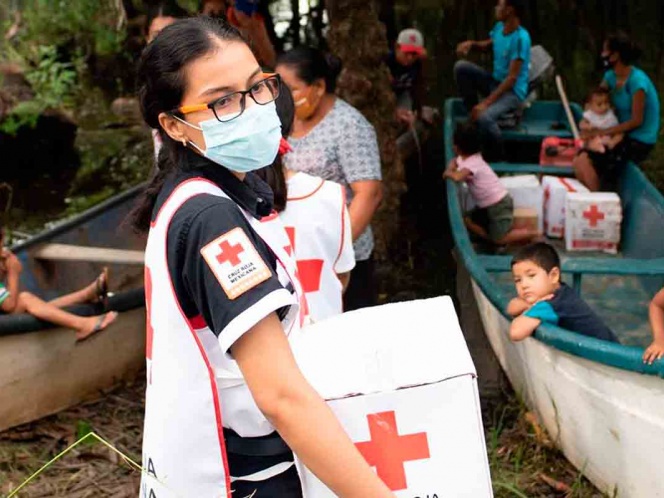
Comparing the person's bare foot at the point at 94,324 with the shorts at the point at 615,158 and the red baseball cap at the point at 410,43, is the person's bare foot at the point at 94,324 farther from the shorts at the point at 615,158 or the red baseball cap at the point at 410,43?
the red baseball cap at the point at 410,43

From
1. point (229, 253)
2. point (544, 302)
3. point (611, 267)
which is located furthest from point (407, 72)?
point (229, 253)

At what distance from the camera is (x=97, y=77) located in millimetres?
12859

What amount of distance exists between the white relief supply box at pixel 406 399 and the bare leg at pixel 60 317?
273 centimetres

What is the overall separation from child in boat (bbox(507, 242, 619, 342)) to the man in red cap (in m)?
4.79

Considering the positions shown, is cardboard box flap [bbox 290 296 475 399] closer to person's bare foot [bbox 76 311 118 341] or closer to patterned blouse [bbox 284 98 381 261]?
patterned blouse [bbox 284 98 381 261]

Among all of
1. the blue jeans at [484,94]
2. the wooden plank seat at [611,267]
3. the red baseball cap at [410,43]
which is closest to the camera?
the wooden plank seat at [611,267]

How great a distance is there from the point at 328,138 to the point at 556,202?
278cm

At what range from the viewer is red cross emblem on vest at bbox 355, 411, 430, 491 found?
1426 mm

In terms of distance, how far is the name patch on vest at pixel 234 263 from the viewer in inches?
50.1

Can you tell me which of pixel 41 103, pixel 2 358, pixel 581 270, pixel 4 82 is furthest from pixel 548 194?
pixel 4 82

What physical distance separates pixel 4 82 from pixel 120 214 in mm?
5419

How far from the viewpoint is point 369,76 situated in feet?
19.2

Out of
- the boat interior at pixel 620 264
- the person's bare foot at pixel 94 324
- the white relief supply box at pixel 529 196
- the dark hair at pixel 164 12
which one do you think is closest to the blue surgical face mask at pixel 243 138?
the dark hair at pixel 164 12

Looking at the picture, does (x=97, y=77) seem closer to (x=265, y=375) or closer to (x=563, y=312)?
(x=563, y=312)
